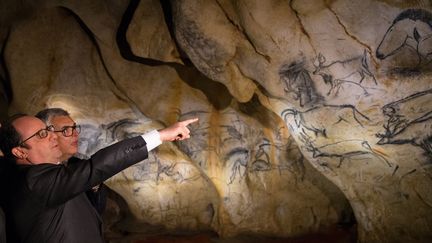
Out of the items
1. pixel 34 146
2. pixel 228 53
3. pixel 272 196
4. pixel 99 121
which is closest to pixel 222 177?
pixel 272 196

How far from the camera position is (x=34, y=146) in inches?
97.0

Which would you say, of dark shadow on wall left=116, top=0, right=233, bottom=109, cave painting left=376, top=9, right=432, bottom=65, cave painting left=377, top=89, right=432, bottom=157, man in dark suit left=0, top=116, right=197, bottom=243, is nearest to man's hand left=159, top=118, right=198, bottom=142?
man in dark suit left=0, top=116, right=197, bottom=243

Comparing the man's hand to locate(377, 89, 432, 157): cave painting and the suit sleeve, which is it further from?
locate(377, 89, 432, 157): cave painting

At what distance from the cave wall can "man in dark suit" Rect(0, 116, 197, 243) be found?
246 centimetres

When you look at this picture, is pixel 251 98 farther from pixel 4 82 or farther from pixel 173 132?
pixel 4 82

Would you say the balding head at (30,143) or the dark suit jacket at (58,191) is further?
the balding head at (30,143)

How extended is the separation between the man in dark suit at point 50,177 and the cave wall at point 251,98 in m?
2.46

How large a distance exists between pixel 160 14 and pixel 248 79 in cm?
181

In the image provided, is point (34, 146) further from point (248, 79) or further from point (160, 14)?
point (160, 14)

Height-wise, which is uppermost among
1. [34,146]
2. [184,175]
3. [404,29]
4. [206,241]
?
[404,29]

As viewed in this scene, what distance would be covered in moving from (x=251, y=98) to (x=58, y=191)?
5.05m

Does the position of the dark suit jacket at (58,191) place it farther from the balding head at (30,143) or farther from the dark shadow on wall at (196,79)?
the dark shadow on wall at (196,79)

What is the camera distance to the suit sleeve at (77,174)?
216cm

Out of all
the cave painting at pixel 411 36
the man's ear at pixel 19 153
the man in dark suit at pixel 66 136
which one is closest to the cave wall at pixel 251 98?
the cave painting at pixel 411 36
